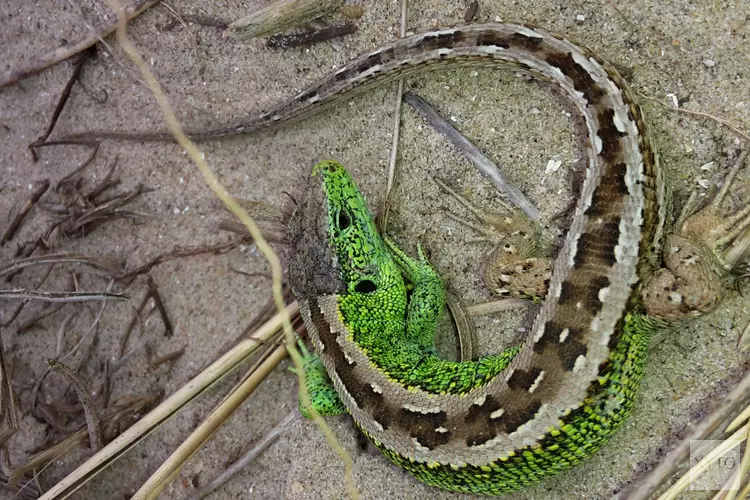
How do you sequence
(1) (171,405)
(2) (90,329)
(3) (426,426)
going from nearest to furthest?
(3) (426,426), (1) (171,405), (2) (90,329)

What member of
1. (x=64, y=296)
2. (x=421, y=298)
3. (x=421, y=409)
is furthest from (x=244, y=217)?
(x=421, y=409)

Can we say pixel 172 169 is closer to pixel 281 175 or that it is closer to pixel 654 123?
pixel 281 175

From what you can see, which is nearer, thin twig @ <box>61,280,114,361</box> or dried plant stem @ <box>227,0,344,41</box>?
dried plant stem @ <box>227,0,344,41</box>

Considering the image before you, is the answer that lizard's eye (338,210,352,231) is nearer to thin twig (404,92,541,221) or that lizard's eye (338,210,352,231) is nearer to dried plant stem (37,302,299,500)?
dried plant stem (37,302,299,500)

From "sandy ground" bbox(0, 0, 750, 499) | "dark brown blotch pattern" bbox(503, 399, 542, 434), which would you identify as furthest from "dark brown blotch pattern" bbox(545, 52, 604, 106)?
"dark brown blotch pattern" bbox(503, 399, 542, 434)

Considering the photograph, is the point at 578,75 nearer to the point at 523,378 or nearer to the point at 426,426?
the point at 523,378

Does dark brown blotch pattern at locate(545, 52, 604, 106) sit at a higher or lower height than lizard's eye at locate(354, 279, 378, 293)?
higher

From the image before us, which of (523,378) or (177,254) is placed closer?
(523,378)

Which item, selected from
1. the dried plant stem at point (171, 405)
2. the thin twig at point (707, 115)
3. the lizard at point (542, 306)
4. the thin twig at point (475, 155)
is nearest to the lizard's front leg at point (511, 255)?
the thin twig at point (475, 155)
